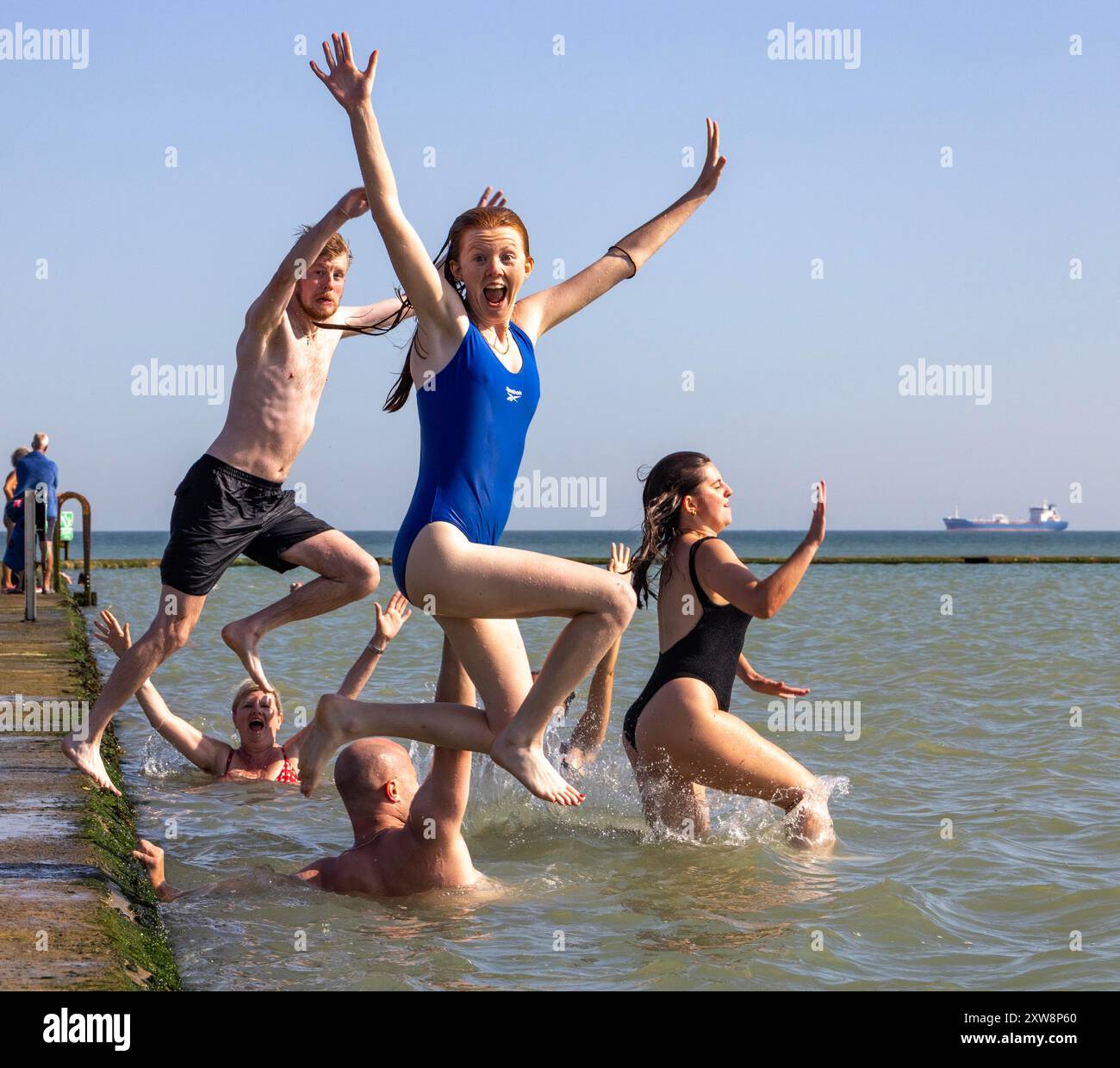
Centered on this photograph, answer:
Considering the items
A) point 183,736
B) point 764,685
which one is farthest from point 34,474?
point 764,685

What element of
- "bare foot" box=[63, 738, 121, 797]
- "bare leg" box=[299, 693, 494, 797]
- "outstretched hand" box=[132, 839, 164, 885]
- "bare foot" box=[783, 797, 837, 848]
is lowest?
"bare foot" box=[783, 797, 837, 848]

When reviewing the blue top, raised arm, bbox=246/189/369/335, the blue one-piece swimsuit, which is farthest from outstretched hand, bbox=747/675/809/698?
the blue top

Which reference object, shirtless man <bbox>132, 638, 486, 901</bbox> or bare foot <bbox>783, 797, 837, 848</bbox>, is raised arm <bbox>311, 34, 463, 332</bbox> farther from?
bare foot <bbox>783, 797, 837, 848</bbox>

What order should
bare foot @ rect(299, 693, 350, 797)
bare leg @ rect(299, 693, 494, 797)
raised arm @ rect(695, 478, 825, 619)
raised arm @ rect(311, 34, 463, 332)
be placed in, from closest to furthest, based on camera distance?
raised arm @ rect(311, 34, 463, 332) → bare leg @ rect(299, 693, 494, 797) → bare foot @ rect(299, 693, 350, 797) → raised arm @ rect(695, 478, 825, 619)

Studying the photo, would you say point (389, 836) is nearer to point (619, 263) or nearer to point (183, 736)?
point (619, 263)

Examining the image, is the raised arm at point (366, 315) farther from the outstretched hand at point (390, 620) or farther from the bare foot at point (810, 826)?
the bare foot at point (810, 826)

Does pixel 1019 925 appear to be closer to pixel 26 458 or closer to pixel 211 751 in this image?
pixel 211 751

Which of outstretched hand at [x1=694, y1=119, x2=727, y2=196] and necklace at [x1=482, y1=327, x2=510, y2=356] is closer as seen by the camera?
necklace at [x1=482, y1=327, x2=510, y2=356]

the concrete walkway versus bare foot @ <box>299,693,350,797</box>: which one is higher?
bare foot @ <box>299,693,350,797</box>

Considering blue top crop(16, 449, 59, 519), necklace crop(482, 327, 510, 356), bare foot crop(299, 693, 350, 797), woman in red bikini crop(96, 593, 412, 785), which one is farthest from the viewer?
blue top crop(16, 449, 59, 519)

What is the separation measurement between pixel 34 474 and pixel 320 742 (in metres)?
13.3

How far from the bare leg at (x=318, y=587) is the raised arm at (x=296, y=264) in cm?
107

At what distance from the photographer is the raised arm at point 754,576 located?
562 centimetres

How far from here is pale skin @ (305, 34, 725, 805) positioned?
14.5ft
